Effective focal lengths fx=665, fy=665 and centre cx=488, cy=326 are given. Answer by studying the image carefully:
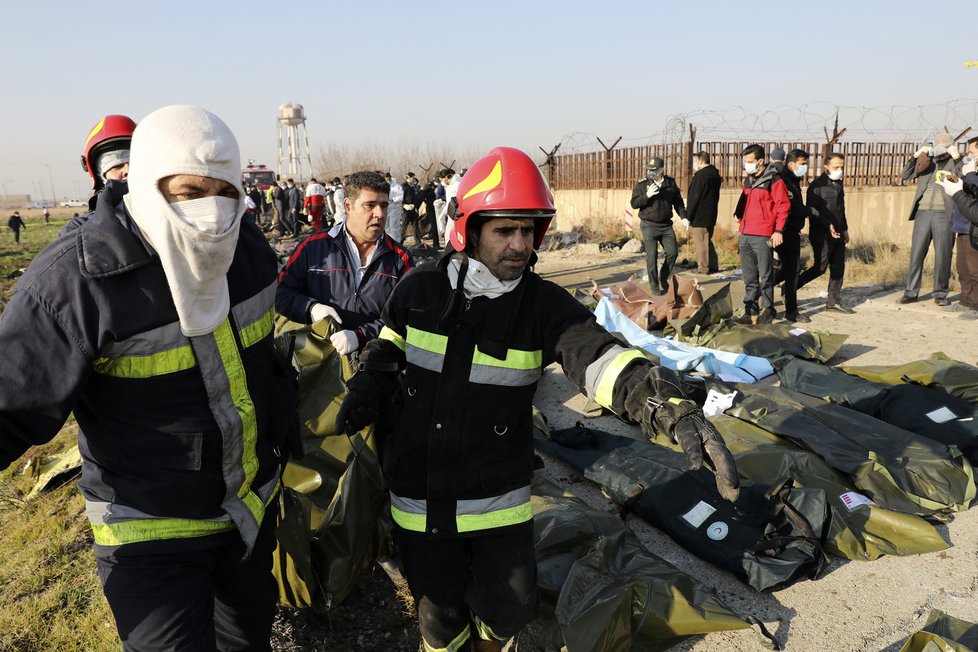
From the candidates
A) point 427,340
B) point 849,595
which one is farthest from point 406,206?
point 427,340

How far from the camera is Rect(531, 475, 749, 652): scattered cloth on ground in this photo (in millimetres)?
2396

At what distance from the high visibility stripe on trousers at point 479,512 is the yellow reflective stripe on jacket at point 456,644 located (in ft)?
1.46

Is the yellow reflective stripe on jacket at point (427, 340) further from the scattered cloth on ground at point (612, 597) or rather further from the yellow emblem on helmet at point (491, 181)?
the scattered cloth on ground at point (612, 597)

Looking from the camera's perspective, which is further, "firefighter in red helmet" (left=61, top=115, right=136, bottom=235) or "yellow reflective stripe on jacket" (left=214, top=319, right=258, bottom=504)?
"firefighter in red helmet" (left=61, top=115, right=136, bottom=235)

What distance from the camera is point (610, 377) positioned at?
183 centimetres

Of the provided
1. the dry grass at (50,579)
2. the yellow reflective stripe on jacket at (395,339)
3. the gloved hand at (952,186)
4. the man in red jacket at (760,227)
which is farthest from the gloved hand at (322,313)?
the gloved hand at (952,186)

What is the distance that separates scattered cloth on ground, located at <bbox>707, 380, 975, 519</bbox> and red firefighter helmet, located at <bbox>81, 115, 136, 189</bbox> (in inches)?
146

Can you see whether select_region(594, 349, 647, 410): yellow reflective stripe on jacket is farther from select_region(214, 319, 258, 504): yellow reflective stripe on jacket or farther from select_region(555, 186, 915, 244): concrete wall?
select_region(555, 186, 915, 244): concrete wall

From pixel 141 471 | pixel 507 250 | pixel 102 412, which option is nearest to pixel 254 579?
pixel 141 471

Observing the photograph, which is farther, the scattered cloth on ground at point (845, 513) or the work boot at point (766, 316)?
the work boot at point (766, 316)

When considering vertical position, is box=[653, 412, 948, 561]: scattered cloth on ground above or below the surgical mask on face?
below

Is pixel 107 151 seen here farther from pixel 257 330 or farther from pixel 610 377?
pixel 610 377

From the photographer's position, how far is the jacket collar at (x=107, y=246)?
148 centimetres

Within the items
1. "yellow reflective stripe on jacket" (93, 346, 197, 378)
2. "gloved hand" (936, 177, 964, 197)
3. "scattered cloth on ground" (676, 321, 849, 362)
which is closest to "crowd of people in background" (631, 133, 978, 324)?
"gloved hand" (936, 177, 964, 197)
